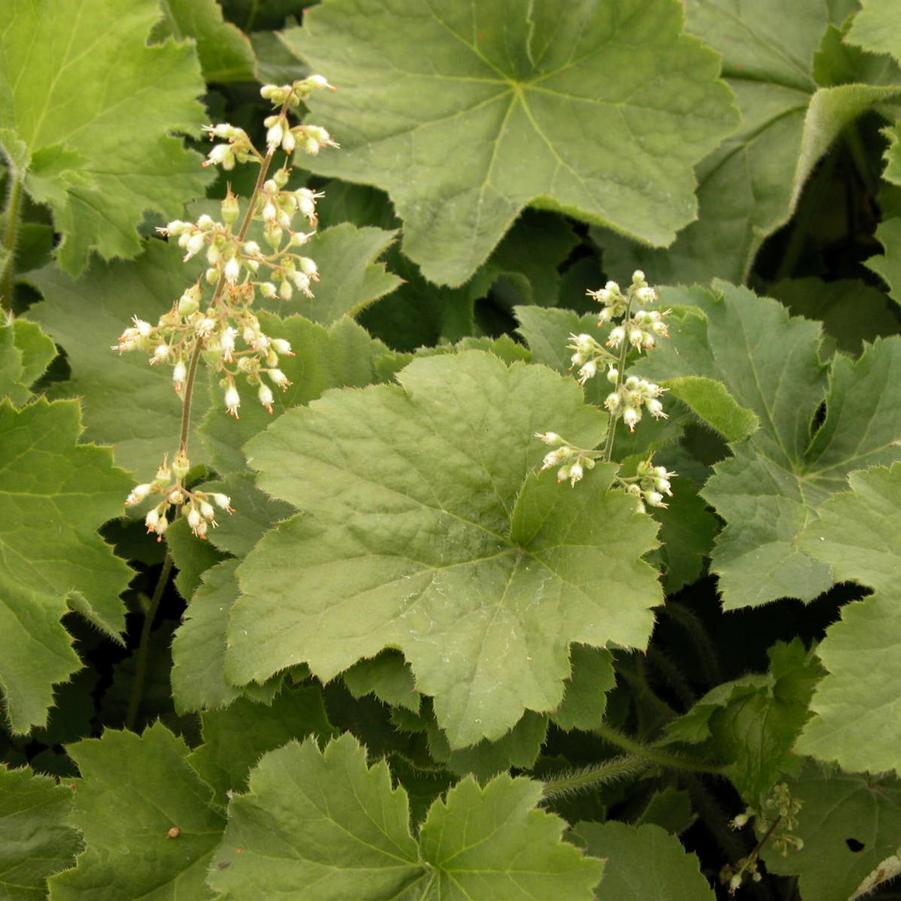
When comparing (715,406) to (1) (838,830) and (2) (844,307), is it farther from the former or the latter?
(2) (844,307)

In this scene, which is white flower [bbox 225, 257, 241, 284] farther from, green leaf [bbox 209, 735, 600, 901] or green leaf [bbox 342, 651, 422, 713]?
green leaf [bbox 209, 735, 600, 901]

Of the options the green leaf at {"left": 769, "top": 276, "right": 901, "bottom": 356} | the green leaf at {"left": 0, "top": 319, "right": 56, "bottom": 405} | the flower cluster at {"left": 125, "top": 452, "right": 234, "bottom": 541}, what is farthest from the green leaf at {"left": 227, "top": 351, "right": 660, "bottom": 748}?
the green leaf at {"left": 769, "top": 276, "right": 901, "bottom": 356}

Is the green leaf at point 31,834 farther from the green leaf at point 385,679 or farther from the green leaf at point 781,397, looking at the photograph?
the green leaf at point 781,397

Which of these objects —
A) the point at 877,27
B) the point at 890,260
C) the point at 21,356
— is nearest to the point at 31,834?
the point at 21,356

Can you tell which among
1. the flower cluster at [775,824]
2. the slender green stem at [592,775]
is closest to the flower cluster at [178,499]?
the slender green stem at [592,775]

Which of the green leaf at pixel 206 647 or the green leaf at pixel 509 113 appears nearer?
the green leaf at pixel 206 647

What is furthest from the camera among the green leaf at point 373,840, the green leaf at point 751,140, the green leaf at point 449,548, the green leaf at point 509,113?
the green leaf at point 751,140
